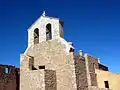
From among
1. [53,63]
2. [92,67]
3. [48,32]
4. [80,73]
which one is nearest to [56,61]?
[53,63]

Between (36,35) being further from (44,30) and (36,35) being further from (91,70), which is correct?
(91,70)

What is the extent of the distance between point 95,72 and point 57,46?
14.9 ft

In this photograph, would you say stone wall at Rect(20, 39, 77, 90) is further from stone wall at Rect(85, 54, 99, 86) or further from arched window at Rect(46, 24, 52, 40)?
stone wall at Rect(85, 54, 99, 86)

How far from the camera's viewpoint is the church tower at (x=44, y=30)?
20225mm

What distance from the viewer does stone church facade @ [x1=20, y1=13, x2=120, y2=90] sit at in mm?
18312

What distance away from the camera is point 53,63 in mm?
19609

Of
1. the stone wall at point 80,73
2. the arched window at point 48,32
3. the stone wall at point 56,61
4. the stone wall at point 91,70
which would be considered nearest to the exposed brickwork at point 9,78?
the stone wall at point 56,61

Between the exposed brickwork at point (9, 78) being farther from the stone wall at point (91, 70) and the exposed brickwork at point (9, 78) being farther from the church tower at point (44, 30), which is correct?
the stone wall at point (91, 70)

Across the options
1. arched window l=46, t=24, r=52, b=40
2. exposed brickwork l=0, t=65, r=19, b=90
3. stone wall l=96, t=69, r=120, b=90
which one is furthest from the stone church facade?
exposed brickwork l=0, t=65, r=19, b=90

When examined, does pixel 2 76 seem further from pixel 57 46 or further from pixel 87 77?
pixel 87 77

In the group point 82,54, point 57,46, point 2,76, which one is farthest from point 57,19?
point 2,76

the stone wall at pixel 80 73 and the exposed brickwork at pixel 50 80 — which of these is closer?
the exposed brickwork at pixel 50 80

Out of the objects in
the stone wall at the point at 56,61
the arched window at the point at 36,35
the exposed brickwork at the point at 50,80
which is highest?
the arched window at the point at 36,35

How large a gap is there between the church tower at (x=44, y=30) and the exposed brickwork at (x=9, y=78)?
436 centimetres
